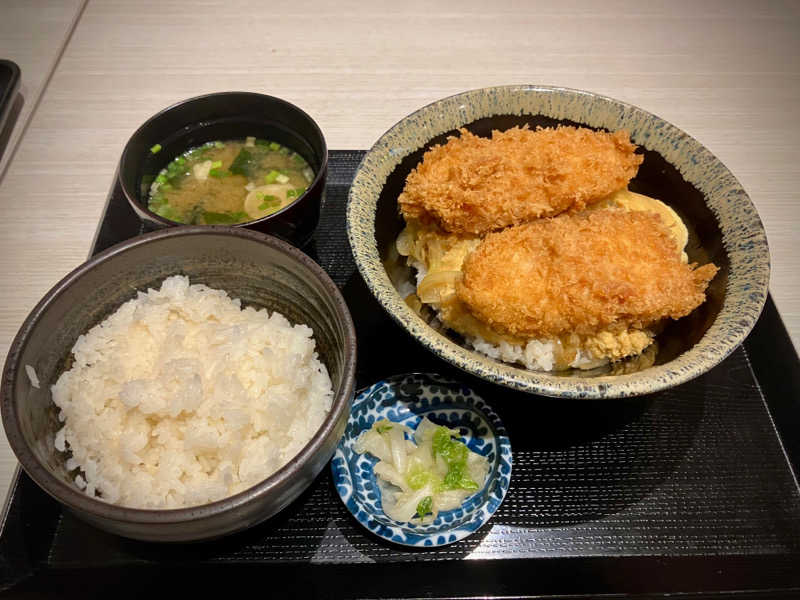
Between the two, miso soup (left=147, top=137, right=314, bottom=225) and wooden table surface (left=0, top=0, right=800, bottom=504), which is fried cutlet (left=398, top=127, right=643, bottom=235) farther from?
wooden table surface (left=0, top=0, right=800, bottom=504)

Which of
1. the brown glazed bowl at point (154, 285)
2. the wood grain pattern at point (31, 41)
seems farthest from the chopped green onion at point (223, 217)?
the wood grain pattern at point (31, 41)

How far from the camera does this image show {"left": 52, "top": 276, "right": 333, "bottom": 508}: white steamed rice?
142cm

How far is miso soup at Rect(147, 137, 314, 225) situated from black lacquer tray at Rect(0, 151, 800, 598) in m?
0.75

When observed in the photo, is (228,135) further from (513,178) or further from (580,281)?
(580,281)

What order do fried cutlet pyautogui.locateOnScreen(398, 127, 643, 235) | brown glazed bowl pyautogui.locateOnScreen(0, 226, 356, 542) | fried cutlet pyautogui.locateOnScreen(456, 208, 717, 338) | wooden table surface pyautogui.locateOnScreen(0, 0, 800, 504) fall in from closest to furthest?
1. brown glazed bowl pyautogui.locateOnScreen(0, 226, 356, 542)
2. fried cutlet pyautogui.locateOnScreen(456, 208, 717, 338)
3. fried cutlet pyautogui.locateOnScreen(398, 127, 643, 235)
4. wooden table surface pyautogui.locateOnScreen(0, 0, 800, 504)

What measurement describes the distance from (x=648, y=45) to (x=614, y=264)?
7.22ft

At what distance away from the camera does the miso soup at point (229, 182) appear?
6.95 ft

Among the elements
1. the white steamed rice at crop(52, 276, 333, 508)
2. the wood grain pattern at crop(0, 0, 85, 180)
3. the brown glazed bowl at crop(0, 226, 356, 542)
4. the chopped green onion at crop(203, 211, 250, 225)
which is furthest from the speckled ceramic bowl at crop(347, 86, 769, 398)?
the wood grain pattern at crop(0, 0, 85, 180)

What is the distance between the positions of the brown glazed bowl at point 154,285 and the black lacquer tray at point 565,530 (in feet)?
0.90

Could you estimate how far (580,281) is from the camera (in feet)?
5.47

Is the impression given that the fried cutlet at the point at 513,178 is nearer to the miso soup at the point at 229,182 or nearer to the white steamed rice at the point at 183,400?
the miso soup at the point at 229,182

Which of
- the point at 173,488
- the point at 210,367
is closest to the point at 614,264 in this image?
the point at 210,367

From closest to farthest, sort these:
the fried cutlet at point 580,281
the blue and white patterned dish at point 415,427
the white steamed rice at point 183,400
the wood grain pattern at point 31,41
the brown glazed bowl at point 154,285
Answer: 1. the brown glazed bowl at point 154,285
2. the white steamed rice at point 183,400
3. the blue and white patterned dish at point 415,427
4. the fried cutlet at point 580,281
5. the wood grain pattern at point 31,41

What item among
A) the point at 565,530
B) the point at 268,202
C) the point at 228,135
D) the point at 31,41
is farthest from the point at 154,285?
the point at 31,41
